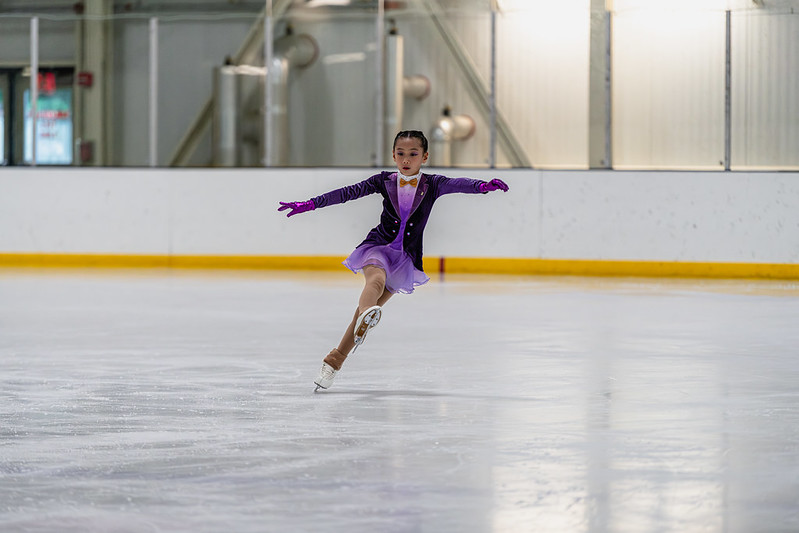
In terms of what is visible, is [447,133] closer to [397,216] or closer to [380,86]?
[380,86]

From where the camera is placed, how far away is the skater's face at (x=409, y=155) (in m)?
5.05

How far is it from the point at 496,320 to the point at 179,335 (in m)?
2.07

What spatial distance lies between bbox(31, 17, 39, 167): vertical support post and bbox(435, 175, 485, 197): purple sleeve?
9885 millimetres

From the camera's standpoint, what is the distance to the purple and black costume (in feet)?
16.8

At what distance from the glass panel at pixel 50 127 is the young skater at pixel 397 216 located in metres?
9.96

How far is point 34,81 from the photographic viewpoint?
14.2 m

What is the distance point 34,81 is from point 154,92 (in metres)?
1.41

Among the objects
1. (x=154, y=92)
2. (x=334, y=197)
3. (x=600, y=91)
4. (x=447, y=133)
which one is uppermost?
(x=154, y=92)

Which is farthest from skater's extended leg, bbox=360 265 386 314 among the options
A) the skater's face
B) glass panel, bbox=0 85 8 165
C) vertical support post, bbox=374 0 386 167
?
glass panel, bbox=0 85 8 165

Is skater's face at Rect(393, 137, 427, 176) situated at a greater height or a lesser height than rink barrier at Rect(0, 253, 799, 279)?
greater

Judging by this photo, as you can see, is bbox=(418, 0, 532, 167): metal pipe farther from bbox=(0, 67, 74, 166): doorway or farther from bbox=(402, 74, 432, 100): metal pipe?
bbox=(0, 67, 74, 166): doorway

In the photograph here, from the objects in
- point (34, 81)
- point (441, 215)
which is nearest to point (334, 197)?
point (441, 215)

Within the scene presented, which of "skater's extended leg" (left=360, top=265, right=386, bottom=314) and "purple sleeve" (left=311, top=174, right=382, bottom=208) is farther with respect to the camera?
"purple sleeve" (left=311, top=174, right=382, bottom=208)

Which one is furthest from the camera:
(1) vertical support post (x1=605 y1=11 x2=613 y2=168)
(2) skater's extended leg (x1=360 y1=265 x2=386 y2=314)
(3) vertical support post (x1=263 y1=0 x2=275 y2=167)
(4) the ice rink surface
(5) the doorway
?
(5) the doorway
